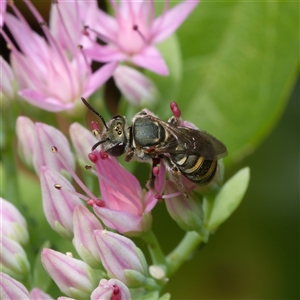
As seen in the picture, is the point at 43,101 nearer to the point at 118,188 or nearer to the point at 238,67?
the point at 118,188

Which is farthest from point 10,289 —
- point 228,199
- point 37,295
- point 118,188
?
point 228,199

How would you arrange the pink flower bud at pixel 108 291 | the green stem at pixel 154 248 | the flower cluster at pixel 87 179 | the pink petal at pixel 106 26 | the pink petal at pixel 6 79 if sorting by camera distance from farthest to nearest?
the pink petal at pixel 106 26 → the pink petal at pixel 6 79 → the green stem at pixel 154 248 → the flower cluster at pixel 87 179 → the pink flower bud at pixel 108 291

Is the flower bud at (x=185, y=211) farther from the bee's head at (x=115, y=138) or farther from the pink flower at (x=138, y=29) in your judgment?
the pink flower at (x=138, y=29)

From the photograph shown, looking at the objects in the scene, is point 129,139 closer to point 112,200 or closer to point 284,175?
point 112,200

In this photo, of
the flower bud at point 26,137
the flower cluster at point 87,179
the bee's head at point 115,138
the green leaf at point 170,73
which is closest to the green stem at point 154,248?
the flower cluster at point 87,179

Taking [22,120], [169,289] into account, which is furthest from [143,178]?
[22,120]
